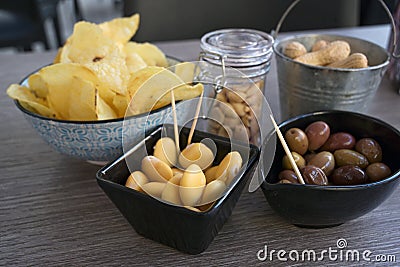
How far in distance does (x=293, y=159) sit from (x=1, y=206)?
0.37 meters

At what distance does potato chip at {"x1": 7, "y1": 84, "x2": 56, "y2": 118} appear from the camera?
1.87 ft

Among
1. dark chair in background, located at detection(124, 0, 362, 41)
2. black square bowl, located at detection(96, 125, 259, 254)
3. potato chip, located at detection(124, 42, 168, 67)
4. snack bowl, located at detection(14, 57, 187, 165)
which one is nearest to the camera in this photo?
black square bowl, located at detection(96, 125, 259, 254)

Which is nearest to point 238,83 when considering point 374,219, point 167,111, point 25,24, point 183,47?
point 167,111

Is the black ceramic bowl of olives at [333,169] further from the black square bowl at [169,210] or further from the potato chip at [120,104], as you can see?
the potato chip at [120,104]

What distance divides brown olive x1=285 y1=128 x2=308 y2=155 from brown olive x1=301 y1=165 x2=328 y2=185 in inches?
1.9

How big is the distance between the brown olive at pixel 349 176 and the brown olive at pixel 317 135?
56 millimetres

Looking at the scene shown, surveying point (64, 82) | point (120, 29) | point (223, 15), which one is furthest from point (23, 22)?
point (64, 82)

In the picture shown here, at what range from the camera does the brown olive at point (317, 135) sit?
1.77 feet

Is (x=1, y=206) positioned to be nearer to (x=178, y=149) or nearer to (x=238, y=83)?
(x=178, y=149)

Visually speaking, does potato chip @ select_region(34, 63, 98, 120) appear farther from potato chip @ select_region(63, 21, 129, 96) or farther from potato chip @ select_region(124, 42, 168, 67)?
potato chip @ select_region(124, 42, 168, 67)

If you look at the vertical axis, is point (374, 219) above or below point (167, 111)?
below

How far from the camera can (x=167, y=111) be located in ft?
1.81

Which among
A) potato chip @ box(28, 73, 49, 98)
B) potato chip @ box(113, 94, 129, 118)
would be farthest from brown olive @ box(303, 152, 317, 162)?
potato chip @ box(28, 73, 49, 98)

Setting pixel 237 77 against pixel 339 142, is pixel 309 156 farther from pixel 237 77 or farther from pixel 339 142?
pixel 237 77
